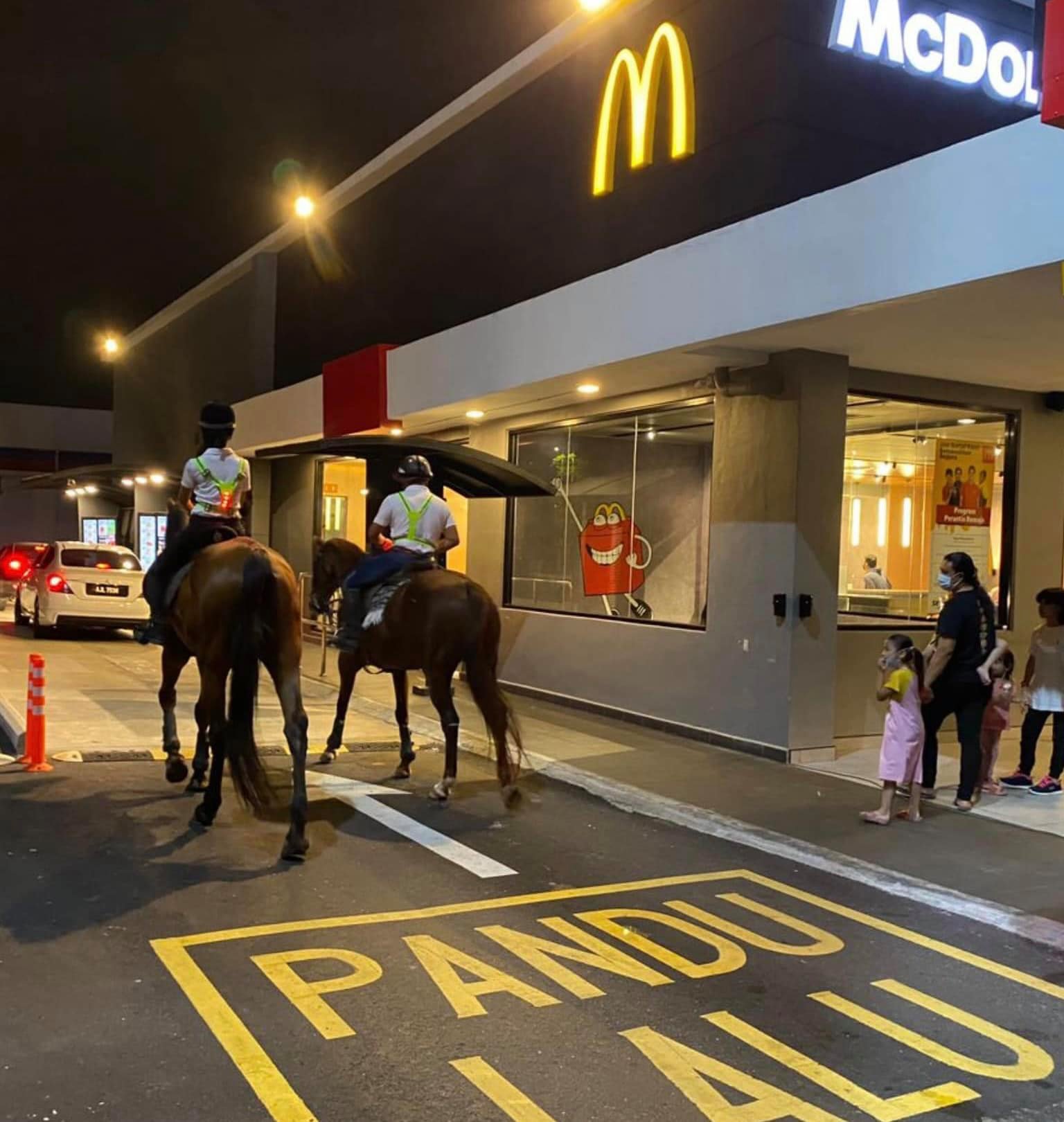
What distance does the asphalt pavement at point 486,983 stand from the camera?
372 cm

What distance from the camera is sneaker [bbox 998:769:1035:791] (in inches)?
349

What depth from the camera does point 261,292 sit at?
23.0m

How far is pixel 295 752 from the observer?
22.0 feet

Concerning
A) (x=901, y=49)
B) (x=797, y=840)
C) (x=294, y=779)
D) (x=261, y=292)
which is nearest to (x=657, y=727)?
(x=797, y=840)

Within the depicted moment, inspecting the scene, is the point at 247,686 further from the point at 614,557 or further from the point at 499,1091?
the point at 614,557

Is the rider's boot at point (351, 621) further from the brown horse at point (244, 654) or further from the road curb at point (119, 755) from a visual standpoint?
the brown horse at point (244, 654)

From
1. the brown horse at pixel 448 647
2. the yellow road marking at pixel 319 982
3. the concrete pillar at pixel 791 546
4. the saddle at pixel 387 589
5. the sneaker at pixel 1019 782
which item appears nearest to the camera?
the yellow road marking at pixel 319 982

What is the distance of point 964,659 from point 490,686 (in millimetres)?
3553

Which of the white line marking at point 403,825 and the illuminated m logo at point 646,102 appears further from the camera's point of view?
the illuminated m logo at point 646,102

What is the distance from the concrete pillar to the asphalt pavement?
298cm

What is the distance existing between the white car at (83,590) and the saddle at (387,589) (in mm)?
11278

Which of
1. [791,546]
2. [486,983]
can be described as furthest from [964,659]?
[486,983]

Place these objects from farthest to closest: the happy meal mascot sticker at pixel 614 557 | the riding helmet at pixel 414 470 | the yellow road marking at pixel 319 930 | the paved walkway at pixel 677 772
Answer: the happy meal mascot sticker at pixel 614 557 → the riding helmet at pixel 414 470 → the paved walkway at pixel 677 772 → the yellow road marking at pixel 319 930

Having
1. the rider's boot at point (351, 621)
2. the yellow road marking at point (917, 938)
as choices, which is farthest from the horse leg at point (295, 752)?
the yellow road marking at point (917, 938)
